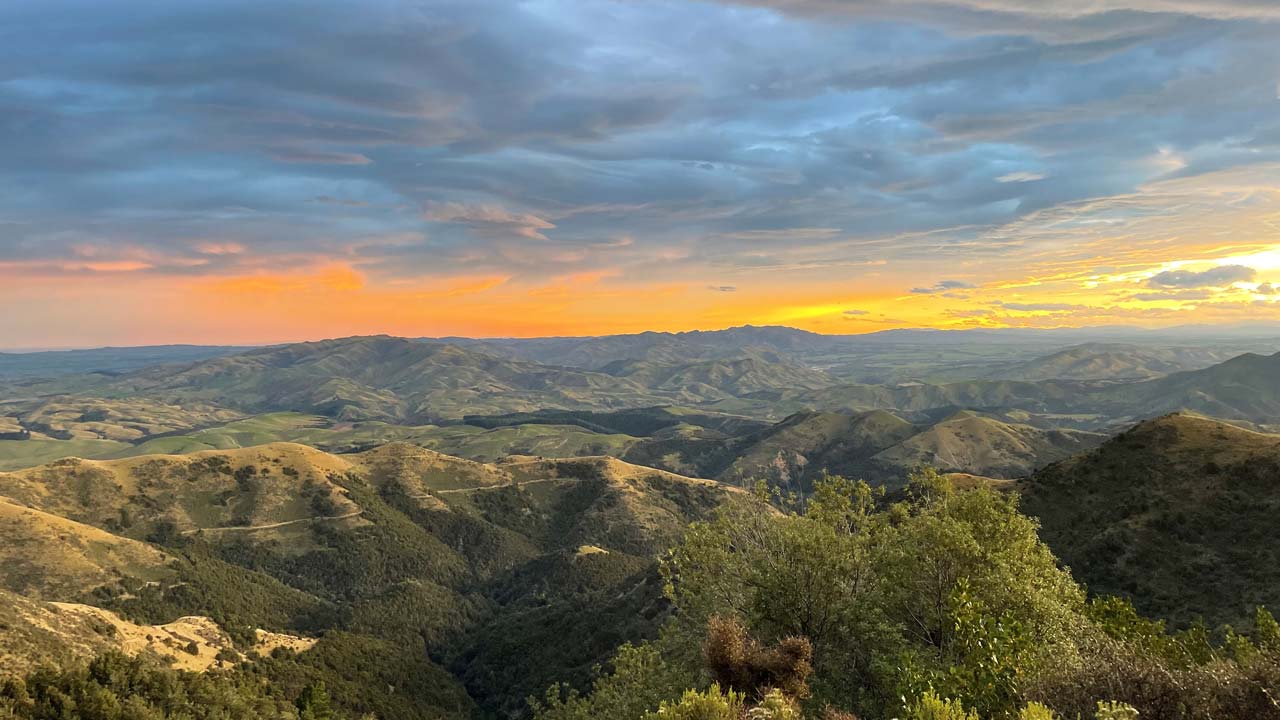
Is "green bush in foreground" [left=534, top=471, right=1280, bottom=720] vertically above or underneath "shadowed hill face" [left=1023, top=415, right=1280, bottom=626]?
above

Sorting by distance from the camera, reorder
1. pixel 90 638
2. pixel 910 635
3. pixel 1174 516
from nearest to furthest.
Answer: pixel 910 635, pixel 1174 516, pixel 90 638

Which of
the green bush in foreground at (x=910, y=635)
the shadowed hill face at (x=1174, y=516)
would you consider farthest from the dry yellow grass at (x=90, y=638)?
the shadowed hill face at (x=1174, y=516)

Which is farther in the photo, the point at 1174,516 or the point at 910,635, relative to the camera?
the point at 1174,516

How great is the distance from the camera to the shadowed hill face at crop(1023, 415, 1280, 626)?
82312 millimetres

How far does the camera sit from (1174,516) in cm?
9912

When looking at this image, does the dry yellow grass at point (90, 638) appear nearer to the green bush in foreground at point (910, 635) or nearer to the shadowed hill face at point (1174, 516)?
the green bush in foreground at point (910, 635)

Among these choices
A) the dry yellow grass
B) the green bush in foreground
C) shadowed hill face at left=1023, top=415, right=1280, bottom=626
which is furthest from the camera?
the dry yellow grass

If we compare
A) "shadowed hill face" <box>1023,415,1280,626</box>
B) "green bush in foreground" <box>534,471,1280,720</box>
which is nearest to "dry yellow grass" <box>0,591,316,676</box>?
"green bush in foreground" <box>534,471,1280,720</box>

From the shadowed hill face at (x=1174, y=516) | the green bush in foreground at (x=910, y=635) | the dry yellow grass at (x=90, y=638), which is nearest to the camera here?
the green bush in foreground at (x=910, y=635)

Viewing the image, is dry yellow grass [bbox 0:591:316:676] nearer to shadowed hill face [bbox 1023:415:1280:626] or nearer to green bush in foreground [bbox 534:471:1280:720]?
green bush in foreground [bbox 534:471:1280:720]

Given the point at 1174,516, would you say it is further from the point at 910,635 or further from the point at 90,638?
the point at 90,638

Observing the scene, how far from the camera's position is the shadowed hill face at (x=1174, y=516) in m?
82.3

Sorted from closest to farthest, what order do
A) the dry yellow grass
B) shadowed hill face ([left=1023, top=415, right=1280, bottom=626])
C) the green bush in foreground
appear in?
the green bush in foreground → shadowed hill face ([left=1023, top=415, right=1280, bottom=626]) → the dry yellow grass

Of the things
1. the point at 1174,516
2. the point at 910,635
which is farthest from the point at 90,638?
the point at 1174,516
